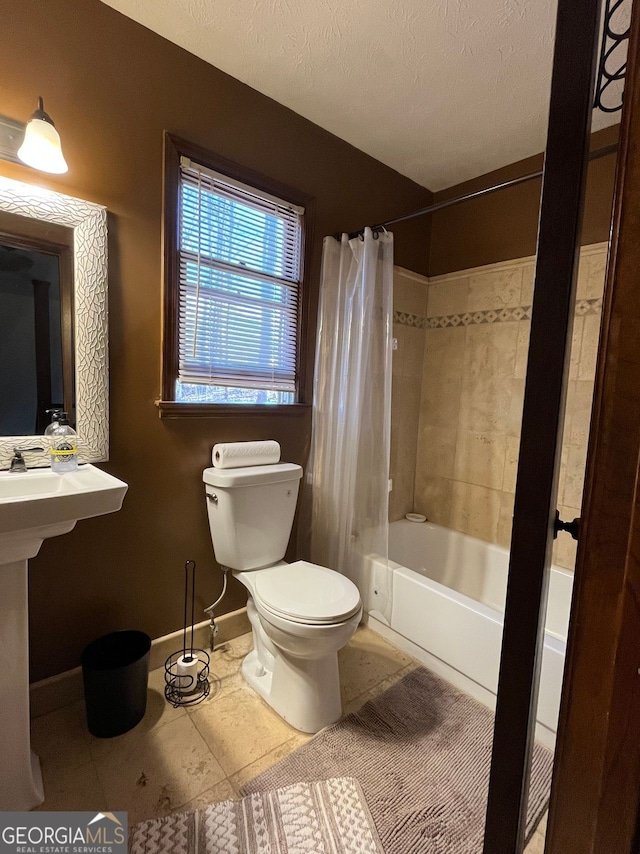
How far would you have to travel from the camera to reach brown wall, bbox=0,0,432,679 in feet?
4.44

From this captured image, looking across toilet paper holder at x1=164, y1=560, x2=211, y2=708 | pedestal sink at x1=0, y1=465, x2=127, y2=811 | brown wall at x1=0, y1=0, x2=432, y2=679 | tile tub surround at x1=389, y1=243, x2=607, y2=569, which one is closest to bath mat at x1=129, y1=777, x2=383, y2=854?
pedestal sink at x1=0, y1=465, x2=127, y2=811

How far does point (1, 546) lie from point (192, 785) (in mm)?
934

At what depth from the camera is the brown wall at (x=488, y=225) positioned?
2.14 metres

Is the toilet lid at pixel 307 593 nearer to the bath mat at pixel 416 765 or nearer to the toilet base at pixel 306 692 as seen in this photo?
the toilet base at pixel 306 692

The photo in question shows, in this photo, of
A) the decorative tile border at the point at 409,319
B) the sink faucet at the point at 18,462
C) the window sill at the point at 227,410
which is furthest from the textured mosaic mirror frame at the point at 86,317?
the decorative tile border at the point at 409,319

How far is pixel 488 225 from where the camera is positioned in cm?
231

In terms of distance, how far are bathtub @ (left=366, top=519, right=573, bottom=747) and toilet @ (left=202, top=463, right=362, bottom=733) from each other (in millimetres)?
454

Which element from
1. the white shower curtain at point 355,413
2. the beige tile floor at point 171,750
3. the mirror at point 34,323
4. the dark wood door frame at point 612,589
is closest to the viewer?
the dark wood door frame at point 612,589

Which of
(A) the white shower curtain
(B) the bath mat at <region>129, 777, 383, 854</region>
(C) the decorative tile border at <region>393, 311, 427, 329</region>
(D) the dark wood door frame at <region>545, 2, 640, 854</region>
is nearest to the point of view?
(D) the dark wood door frame at <region>545, 2, 640, 854</region>

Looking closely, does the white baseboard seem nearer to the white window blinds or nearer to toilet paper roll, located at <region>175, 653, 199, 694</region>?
toilet paper roll, located at <region>175, 653, 199, 694</region>

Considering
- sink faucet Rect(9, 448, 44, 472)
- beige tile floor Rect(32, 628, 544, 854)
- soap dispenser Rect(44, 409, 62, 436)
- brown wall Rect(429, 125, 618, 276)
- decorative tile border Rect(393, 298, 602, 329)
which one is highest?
brown wall Rect(429, 125, 618, 276)

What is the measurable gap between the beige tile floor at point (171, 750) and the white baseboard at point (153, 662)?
0.03 meters

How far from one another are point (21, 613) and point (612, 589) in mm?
1376

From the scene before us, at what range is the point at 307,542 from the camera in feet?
7.18
